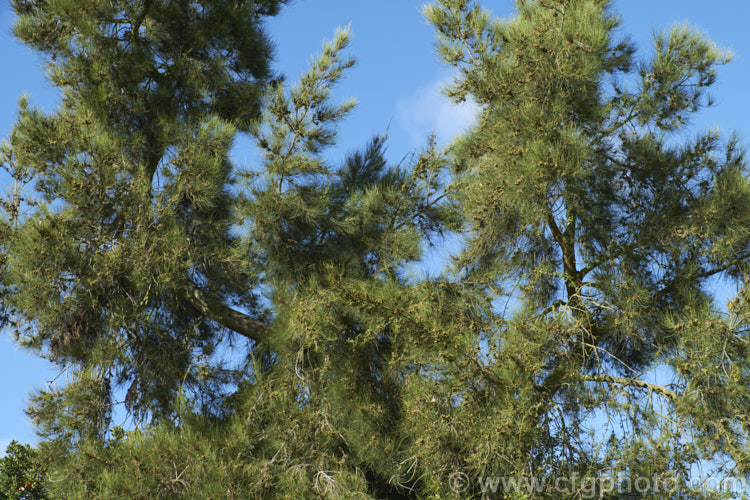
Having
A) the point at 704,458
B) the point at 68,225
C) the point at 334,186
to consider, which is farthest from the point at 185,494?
the point at 704,458

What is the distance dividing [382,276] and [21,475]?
2.77 meters


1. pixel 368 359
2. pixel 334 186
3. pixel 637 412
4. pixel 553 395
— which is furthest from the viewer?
pixel 334 186

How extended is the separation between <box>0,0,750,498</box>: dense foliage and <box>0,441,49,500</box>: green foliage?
0.62 meters

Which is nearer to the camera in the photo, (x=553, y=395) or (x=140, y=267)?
(x=553, y=395)

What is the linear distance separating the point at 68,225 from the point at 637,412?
3405 mm

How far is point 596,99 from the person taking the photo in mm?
4812

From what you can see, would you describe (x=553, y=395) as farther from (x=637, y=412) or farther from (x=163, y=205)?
(x=163, y=205)

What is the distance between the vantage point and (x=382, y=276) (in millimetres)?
5023

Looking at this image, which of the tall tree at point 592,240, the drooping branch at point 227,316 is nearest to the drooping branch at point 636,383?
the tall tree at point 592,240

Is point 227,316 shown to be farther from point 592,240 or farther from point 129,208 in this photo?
point 592,240

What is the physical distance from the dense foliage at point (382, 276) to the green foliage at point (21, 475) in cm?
62

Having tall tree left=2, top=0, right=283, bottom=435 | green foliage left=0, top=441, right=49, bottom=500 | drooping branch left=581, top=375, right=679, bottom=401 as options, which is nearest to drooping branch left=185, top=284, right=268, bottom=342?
tall tree left=2, top=0, right=283, bottom=435

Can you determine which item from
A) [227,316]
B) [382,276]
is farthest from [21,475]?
[382,276]

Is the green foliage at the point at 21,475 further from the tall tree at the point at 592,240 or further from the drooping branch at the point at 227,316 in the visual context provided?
the tall tree at the point at 592,240
